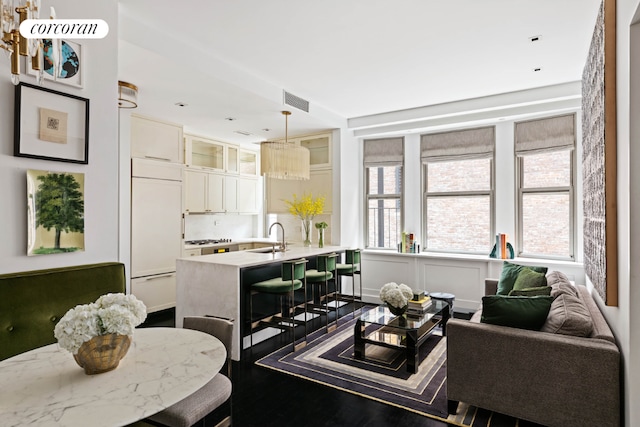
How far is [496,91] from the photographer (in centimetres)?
460

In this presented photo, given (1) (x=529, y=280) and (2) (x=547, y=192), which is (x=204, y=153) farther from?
(2) (x=547, y=192)

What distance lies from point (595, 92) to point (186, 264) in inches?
152

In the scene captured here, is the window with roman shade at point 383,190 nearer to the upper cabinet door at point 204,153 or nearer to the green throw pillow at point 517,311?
the upper cabinet door at point 204,153

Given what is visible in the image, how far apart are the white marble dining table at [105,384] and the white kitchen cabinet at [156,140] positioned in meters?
3.55

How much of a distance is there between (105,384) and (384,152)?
17.4 feet

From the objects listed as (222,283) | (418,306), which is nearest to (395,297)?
(418,306)

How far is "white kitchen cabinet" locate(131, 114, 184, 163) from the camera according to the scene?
15.5ft

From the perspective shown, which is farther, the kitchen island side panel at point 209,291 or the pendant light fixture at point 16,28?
the kitchen island side panel at point 209,291

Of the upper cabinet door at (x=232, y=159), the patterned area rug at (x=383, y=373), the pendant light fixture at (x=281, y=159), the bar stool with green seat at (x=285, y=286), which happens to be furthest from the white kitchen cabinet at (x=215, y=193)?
the patterned area rug at (x=383, y=373)

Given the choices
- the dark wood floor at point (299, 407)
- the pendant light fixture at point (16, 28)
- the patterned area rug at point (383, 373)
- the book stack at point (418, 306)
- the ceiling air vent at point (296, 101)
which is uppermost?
the ceiling air vent at point (296, 101)

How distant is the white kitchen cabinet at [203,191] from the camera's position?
222 inches

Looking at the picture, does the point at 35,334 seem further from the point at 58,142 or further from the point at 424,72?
the point at 424,72

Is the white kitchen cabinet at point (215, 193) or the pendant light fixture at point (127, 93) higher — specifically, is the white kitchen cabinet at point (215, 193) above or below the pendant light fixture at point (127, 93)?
below

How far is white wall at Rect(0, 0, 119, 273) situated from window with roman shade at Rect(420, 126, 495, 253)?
4.44 meters
